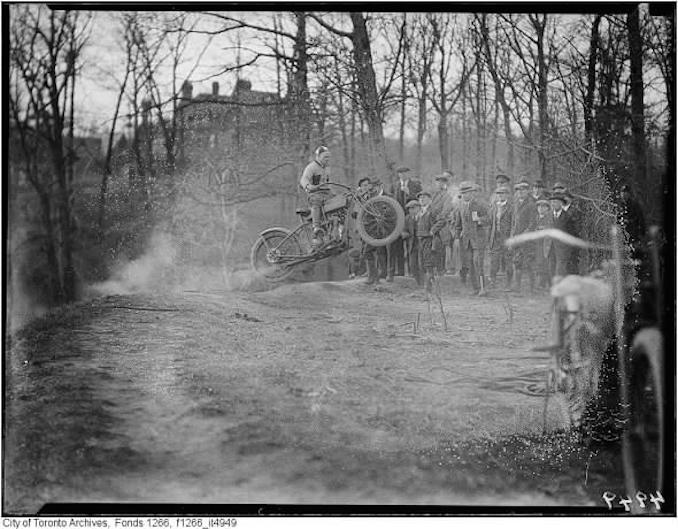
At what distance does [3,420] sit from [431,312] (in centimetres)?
302

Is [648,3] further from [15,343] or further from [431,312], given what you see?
[15,343]

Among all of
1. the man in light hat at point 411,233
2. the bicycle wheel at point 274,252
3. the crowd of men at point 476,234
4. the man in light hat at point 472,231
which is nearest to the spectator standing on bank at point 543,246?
the crowd of men at point 476,234

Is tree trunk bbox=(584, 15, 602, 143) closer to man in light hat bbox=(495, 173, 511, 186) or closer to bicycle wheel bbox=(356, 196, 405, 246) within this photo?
man in light hat bbox=(495, 173, 511, 186)

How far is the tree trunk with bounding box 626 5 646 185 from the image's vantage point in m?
4.82

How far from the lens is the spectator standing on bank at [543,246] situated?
484 centimetres

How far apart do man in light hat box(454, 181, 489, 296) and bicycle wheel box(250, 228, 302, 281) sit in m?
1.19

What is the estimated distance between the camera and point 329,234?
4980mm

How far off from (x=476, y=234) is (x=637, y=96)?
1523 mm

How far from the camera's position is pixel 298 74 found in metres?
5.03

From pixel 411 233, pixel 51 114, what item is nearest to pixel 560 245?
pixel 411 233

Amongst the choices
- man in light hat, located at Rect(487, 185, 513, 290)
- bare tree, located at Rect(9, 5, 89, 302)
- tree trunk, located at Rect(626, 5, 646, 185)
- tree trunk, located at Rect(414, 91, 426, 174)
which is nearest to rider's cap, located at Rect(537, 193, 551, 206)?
man in light hat, located at Rect(487, 185, 513, 290)

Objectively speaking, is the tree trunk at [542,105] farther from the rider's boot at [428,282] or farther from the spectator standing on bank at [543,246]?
the rider's boot at [428,282]

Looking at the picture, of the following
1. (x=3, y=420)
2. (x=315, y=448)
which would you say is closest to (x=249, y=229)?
(x=315, y=448)

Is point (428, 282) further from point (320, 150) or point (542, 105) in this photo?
point (542, 105)
